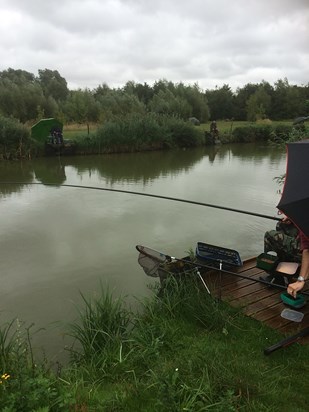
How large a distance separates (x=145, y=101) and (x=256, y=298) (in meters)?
33.2

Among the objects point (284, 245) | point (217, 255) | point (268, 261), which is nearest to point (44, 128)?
point (217, 255)

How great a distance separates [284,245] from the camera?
3395mm

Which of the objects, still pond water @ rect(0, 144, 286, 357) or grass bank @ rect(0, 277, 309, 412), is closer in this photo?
grass bank @ rect(0, 277, 309, 412)

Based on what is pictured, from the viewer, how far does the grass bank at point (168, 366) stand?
6.80 ft

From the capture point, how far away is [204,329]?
3104mm

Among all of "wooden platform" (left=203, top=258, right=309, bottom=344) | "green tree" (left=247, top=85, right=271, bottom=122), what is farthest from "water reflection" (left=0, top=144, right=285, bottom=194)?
"green tree" (left=247, top=85, right=271, bottom=122)

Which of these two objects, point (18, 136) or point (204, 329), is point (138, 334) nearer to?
point (204, 329)

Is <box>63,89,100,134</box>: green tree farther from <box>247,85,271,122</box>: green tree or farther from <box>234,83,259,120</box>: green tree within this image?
<box>234,83,259,120</box>: green tree

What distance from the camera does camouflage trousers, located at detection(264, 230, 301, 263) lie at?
3.33m

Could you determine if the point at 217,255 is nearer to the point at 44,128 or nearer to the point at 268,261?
the point at 268,261

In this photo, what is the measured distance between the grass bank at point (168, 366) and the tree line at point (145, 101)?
19.3 metres

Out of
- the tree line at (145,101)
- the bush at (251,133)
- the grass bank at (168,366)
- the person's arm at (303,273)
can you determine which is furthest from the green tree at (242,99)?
the person's arm at (303,273)

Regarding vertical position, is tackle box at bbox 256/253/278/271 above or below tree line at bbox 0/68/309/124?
below

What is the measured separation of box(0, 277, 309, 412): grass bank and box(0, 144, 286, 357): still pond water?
0.63 metres
